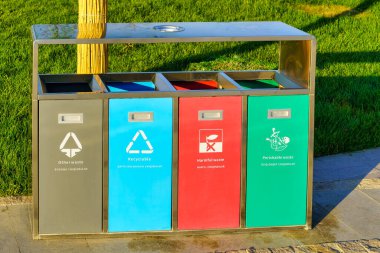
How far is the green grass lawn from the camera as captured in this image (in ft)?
27.8

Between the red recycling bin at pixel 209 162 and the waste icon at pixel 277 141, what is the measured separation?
0.24 m

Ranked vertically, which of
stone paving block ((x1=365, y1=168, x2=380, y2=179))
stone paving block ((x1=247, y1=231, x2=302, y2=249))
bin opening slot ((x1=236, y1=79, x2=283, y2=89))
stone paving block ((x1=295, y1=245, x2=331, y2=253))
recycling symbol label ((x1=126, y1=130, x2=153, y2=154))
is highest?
bin opening slot ((x1=236, y1=79, x2=283, y2=89))

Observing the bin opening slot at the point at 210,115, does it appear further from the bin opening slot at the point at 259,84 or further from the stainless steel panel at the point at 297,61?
the bin opening slot at the point at 259,84

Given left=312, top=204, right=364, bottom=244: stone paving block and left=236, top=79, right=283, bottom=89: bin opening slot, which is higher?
left=236, top=79, right=283, bottom=89: bin opening slot

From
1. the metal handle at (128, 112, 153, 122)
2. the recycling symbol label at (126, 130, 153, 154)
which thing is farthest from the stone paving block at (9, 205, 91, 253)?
the metal handle at (128, 112, 153, 122)

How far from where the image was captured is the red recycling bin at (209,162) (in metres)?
5.87

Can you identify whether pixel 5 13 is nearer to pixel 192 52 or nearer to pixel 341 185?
pixel 192 52

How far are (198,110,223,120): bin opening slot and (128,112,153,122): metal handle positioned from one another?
35cm

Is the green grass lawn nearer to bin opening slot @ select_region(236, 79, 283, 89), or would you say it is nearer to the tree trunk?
the tree trunk

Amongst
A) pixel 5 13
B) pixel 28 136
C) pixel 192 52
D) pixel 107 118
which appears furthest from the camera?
pixel 5 13

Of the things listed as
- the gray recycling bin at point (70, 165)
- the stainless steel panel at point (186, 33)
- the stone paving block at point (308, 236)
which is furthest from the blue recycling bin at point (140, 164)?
the stone paving block at point (308, 236)

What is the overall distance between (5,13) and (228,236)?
8.16 m

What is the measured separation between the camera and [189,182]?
19.6ft

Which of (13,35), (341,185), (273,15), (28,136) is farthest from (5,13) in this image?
(341,185)
